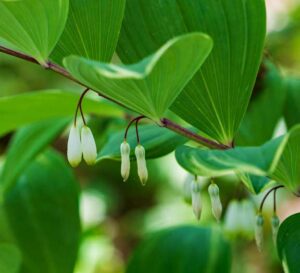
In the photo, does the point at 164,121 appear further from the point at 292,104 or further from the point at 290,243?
the point at 292,104

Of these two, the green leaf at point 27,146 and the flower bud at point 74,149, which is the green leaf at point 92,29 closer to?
the flower bud at point 74,149

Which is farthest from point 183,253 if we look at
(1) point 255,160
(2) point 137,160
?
(1) point 255,160

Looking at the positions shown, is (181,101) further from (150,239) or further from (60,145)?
(60,145)

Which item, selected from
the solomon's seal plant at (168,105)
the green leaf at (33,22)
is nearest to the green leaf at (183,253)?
the solomon's seal plant at (168,105)

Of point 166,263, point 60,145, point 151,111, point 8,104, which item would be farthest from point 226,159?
point 60,145

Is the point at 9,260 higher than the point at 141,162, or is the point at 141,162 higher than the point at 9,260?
the point at 141,162
